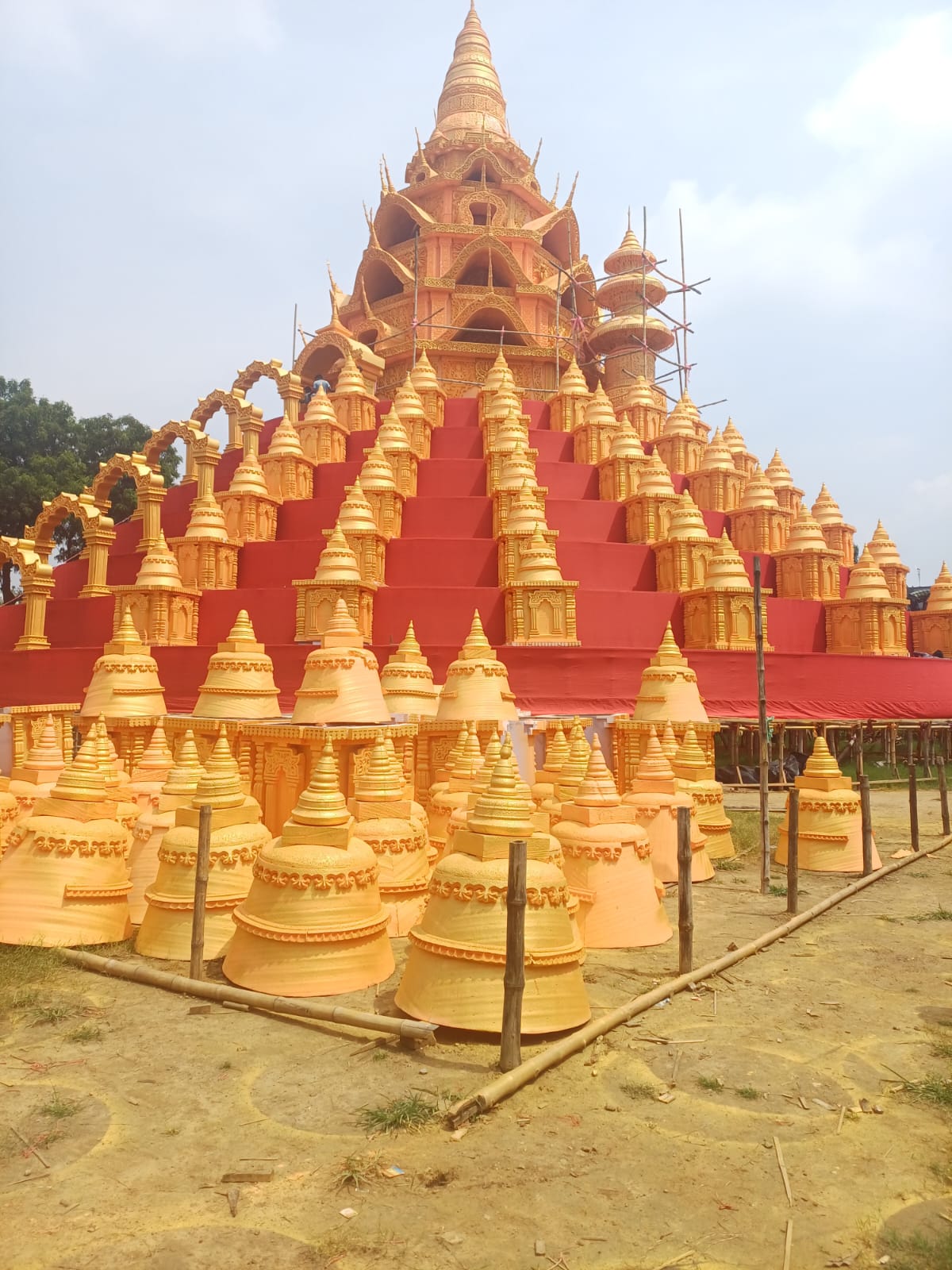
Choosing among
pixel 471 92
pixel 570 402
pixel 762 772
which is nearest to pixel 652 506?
pixel 570 402

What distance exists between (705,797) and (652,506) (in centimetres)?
1350

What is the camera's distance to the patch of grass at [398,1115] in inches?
217

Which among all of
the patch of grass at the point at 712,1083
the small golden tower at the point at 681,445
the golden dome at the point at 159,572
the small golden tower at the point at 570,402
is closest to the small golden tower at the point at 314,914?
the patch of grass at the point at 712,1083

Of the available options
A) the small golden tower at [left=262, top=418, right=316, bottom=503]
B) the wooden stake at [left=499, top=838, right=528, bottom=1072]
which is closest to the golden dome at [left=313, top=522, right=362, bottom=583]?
the small golden tower at [left=262, top=418, right=316, bottom=503]

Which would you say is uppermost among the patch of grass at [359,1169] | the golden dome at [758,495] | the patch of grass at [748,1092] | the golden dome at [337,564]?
the golden dome at [758,495]

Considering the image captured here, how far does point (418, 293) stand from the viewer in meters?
36.0

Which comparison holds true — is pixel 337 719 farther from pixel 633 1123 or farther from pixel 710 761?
pixel 633 1123

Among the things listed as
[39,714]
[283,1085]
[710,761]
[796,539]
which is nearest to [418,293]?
[796,539]

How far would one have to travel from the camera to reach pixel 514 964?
256 inches

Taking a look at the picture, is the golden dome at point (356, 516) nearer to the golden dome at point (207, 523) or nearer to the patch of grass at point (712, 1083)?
the golden dome at point (207, 523)

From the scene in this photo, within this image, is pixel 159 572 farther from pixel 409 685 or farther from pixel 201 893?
pixel 201 893

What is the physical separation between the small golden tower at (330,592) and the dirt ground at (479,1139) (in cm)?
1329

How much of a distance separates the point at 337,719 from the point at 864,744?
64.2 ft

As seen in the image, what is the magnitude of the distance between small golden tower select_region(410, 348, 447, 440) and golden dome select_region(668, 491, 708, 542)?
9.54 meters
